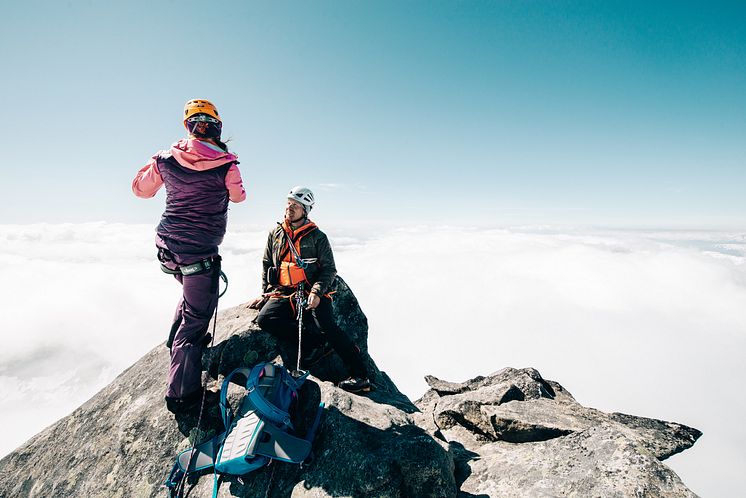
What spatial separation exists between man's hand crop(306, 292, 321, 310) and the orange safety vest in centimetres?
74

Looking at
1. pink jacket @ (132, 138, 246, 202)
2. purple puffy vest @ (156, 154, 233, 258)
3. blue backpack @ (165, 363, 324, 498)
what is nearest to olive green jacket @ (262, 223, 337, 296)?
purple puffy vest @ (156, 154, 233, 258)

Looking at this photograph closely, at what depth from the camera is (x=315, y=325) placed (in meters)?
7.22

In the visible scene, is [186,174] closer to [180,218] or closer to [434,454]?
[180,218]

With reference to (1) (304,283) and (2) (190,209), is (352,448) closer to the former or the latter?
(1) (304,283)

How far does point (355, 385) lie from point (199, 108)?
6377mm

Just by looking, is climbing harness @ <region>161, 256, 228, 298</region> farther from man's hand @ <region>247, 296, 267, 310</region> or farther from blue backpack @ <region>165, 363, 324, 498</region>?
man's hand @ <region>247, 296, 267, 310</region>

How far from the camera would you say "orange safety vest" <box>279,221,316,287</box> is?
7305 millimetres

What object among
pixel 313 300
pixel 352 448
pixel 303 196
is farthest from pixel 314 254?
pixel 352 448

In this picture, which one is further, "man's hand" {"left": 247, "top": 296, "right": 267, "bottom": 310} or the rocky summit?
"man's hand" {"left": 247, "top": 296, "right": 267, "bottom": 310}

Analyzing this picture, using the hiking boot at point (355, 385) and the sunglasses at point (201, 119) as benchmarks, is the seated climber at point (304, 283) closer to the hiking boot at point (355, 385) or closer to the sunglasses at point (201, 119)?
the hiking boot at point (355, 385)

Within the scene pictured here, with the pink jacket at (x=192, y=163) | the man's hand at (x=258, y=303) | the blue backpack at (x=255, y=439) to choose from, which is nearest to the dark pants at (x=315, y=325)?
the man's hand at (x=258, y=303)

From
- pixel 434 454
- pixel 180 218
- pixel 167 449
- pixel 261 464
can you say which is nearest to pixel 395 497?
pixel 434 454

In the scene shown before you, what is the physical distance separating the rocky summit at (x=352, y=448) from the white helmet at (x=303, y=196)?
10.8 ft

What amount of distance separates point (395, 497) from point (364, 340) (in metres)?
5.98
